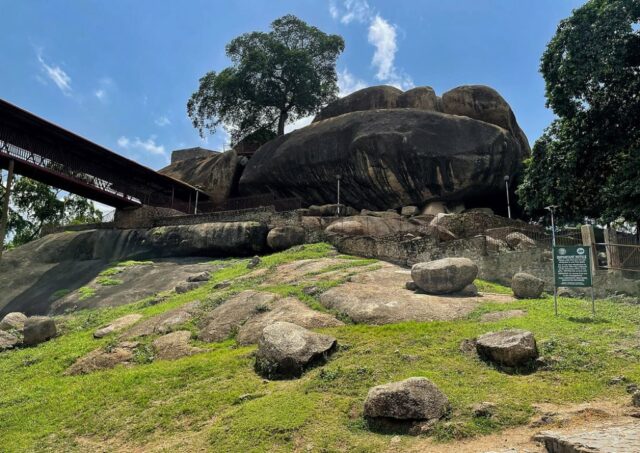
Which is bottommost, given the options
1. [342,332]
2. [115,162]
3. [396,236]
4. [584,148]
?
[342,332]

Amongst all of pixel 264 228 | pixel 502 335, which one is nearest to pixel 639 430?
pixel 502 335

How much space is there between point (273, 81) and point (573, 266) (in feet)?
112

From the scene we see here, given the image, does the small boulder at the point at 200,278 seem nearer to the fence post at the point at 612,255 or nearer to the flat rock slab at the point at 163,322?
the flat rock slab at the point at 163,322

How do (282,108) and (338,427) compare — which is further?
(282,108)

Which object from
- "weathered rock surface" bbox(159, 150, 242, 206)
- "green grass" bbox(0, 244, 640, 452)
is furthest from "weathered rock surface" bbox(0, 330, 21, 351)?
"weathered rock surface" bbox(159, 150, 242, 206)

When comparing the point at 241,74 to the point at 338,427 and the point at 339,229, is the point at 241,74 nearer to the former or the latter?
the point at 339,229

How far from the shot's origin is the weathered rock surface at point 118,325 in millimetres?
14617

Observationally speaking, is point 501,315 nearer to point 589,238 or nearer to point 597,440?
point 589,238

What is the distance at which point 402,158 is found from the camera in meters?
30.0

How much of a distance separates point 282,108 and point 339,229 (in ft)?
Answer: 70.9

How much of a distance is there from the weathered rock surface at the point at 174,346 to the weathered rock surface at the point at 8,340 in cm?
611

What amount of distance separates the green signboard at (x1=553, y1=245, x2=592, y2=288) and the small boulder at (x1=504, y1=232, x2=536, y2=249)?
6.75m

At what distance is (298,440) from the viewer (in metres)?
6.90

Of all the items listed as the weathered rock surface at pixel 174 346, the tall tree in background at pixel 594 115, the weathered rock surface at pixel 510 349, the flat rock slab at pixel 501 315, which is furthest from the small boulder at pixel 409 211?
the weathered rock surface at pixel 510 349
